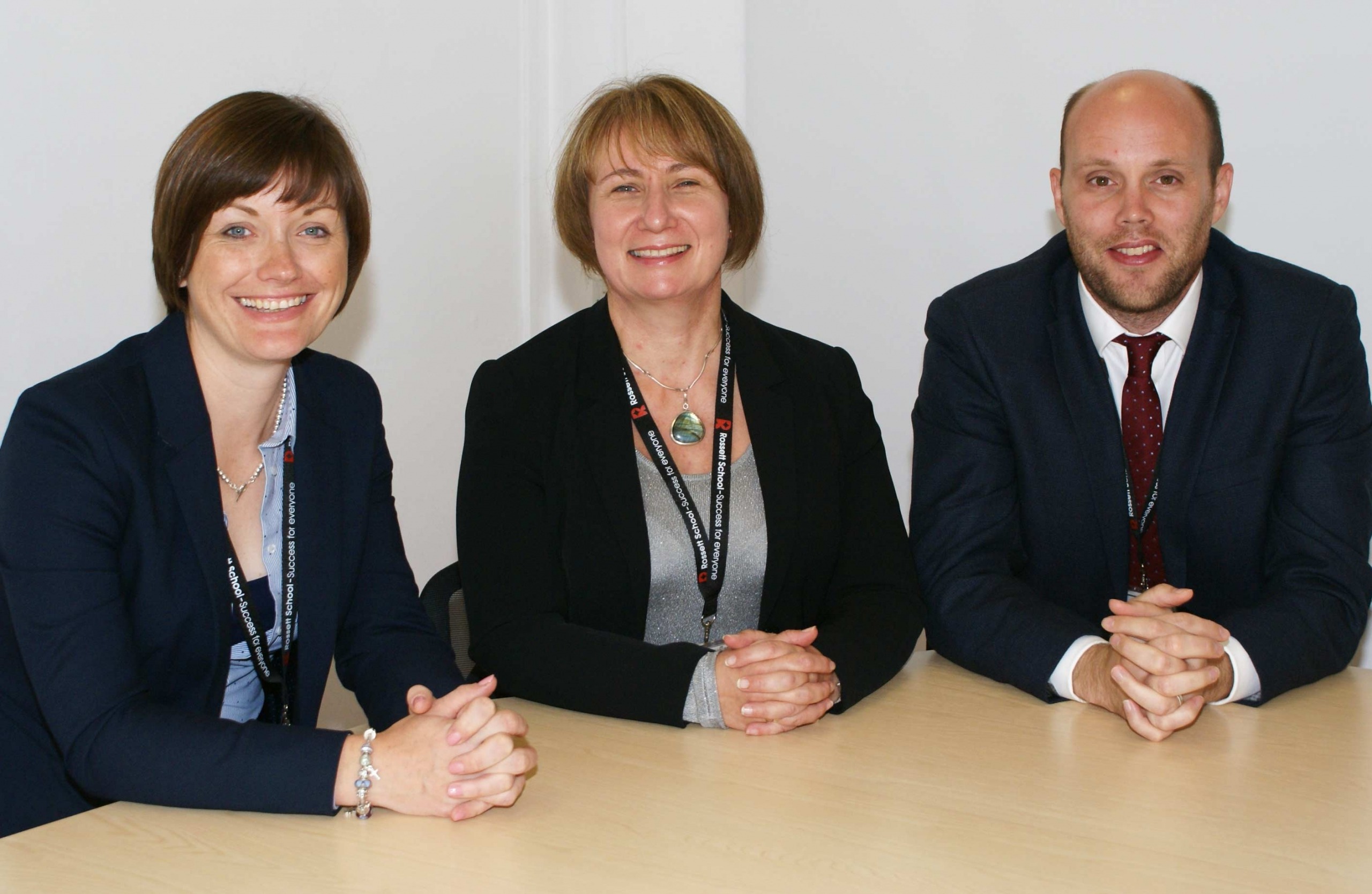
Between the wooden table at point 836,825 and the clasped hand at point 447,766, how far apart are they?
3cm

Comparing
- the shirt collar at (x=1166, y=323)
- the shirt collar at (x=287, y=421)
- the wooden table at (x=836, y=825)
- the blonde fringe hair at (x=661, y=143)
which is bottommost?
the wooden table at (x=836, y=825)

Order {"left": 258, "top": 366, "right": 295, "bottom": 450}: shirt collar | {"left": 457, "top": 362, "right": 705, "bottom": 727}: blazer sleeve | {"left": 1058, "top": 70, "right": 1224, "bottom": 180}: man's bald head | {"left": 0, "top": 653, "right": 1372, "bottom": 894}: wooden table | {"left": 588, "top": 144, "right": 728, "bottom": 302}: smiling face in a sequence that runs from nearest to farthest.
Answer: {"left": 0, "top": 653, "right": 1372, "bottom": 894}: wooden table < {"left": 457, "top": 362, "right": 705, "bottom": 727}: blazer sleeve < {"left": 258, "top": 366, "right": 295, "bottom": 450}: shirt collar < {"left": 588, "top": 144, "right": 728, "bottom": 302}: smiling face < {"left": 1058, "top": 70, "right": 1224, "bottom": 180}: man's bald head

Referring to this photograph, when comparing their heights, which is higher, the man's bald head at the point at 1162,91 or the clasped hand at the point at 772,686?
the man's bald head at the point at 1162,91

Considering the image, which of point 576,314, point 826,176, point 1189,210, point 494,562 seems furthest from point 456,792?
point 826,176

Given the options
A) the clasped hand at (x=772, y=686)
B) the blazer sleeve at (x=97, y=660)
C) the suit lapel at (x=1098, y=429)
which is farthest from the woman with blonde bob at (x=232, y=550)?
the suit lapel at (x=1098, y=429)

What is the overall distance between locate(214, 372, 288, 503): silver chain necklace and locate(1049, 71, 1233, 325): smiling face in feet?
5.52

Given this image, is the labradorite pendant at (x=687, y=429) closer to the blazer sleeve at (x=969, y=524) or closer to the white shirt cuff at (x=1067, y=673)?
the blazer sleeve at (x=969, y=524)

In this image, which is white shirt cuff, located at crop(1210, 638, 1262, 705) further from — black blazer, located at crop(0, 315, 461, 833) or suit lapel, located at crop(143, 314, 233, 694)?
suit lapel, located at crop(143, 314, 233, 694)

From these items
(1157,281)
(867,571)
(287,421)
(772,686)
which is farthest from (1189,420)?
(287,421)

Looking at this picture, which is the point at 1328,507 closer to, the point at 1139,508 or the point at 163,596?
the point at 1139,508

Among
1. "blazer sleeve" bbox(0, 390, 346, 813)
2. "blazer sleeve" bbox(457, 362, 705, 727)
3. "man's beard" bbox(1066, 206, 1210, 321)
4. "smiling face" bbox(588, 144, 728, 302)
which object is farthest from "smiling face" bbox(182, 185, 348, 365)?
"man's beard" bbox(1066, 206, 1210, 321)

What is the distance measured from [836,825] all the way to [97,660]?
106 cm

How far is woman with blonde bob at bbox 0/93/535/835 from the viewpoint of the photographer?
175cm

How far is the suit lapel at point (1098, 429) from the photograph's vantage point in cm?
265
